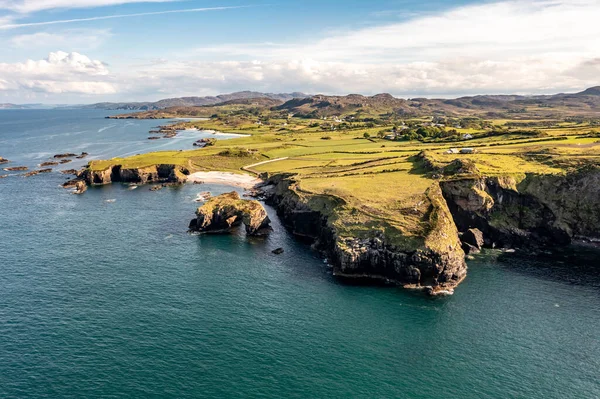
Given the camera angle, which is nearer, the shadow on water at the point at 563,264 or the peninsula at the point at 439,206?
the peninsula at the point at 439,206

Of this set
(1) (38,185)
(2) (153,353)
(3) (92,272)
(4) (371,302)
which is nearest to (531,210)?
(4) (371,302)

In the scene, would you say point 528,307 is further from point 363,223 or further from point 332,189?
point 332,189

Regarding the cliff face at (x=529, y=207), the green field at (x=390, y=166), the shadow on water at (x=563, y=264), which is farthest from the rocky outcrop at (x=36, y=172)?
the shadow on water at (x=563, y=264)

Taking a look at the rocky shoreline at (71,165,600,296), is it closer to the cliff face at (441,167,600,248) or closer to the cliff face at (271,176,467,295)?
the cliff face at (441,167,600,248)

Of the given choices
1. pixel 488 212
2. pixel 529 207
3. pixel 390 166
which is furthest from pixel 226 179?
pixel 529 207

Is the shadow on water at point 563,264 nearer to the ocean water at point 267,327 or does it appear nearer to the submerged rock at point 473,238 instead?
the ocean water at point 267,327

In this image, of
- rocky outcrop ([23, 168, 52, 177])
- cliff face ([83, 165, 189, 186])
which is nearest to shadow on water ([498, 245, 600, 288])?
cliff face ([83, 165, 189, 186])

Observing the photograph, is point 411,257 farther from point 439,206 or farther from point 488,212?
point 488,212
